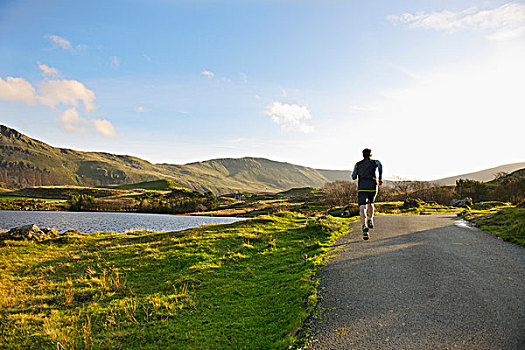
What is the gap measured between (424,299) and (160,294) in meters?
7.85

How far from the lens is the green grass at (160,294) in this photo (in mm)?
6496

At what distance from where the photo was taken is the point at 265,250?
15156 millimetres

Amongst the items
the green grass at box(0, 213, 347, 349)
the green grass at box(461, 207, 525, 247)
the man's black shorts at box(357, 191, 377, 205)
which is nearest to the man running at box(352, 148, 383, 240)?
the man's black shorts at box(357, 191, 377, 205)

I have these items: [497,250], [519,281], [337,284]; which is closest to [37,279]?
[337,284]

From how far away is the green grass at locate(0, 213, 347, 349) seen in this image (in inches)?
256

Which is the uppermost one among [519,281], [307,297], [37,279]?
[519,281]

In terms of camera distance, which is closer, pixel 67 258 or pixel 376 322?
pixel 376 322

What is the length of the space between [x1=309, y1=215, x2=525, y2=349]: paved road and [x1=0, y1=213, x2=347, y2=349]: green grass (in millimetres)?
924

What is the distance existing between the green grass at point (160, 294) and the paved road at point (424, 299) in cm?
92

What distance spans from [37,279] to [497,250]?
1932 centimetres

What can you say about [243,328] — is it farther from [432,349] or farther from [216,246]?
[216,246]

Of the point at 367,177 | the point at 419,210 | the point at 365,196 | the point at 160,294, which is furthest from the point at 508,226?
the point at 419,210

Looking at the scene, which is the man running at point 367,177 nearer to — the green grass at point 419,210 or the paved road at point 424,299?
the paved road at point 424,299

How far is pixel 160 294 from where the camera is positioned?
9.23m
